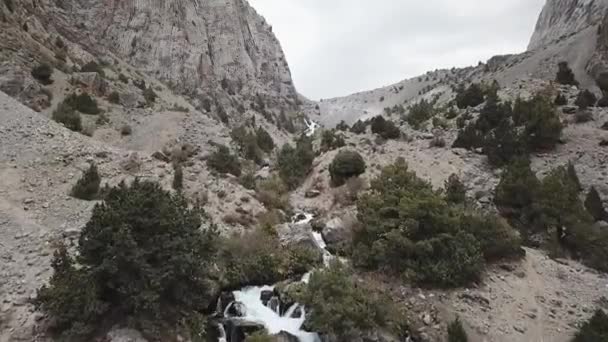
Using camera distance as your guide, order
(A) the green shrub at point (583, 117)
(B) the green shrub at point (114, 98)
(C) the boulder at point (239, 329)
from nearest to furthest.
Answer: (C) the boulder at point (239, 329)
(A) the green shrub at point (583, 117)
(B) the green shrub at point (114, 98)

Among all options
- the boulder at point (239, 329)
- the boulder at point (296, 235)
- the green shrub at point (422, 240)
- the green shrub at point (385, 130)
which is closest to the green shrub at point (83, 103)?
the boulder at point (296, 235)

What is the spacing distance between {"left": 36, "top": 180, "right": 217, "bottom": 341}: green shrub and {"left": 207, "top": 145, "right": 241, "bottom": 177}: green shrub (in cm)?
1219

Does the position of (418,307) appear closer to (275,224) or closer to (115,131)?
(275,224)

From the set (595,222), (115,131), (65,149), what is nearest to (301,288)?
(65,149)

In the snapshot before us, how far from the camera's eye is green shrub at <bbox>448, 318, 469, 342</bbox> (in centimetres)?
1360

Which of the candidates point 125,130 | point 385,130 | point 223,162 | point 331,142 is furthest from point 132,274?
point 385,130

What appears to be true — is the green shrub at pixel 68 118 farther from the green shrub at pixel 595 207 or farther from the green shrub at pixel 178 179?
the green shrub at pixel 595 207

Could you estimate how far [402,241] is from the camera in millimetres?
16766

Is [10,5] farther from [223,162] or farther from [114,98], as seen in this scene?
[223,162]

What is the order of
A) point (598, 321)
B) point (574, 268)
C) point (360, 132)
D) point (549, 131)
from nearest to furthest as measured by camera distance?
point (598, 321) < point (574, 268) < point (549, 131) < point (360, 132)

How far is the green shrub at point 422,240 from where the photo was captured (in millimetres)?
16312

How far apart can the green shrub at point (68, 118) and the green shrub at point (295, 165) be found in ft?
44.1

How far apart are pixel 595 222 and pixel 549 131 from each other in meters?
9.09

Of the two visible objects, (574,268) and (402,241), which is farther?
(574,268)
